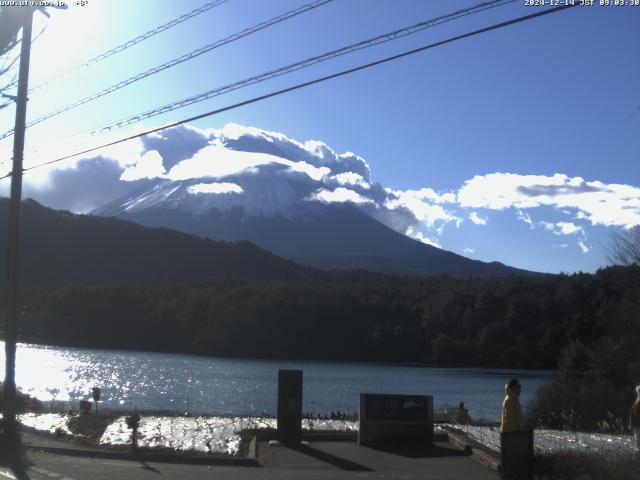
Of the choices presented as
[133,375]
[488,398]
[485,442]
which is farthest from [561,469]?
[133,375]

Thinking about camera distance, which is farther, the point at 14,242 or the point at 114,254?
the point at 114,254

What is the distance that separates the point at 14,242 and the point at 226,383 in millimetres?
43274

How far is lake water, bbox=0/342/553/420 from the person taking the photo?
4525cm

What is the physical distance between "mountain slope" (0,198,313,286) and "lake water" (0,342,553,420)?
36.8 metres

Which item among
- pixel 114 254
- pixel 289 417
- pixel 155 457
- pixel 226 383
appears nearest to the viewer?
pixel 155 457

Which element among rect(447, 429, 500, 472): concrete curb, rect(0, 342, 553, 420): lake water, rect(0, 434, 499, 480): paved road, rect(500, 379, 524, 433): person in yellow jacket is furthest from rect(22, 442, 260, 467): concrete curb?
rect(0, 342, 553, 420): lake water

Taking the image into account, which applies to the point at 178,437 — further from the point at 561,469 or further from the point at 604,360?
the point at 604,360

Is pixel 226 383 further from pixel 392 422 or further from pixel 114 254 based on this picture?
pixel 114 254

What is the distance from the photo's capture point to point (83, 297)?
345 feet

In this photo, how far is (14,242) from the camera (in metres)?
17.6

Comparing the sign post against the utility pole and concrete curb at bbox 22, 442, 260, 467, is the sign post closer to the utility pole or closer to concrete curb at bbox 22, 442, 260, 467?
concrete curb at bbox 22, 442, 260, 467

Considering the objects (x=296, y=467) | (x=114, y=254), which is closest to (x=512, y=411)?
(x=296, y=467)

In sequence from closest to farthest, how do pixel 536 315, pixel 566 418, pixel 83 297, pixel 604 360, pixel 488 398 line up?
1. pixel 566 418
2. pixel 604 360
3. pixel 488 398
4. pixel 536 315
5. pixel 83 297

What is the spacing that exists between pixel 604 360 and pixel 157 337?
78.4m
